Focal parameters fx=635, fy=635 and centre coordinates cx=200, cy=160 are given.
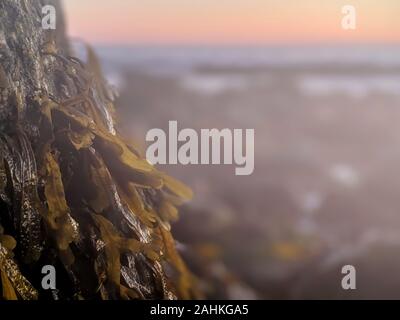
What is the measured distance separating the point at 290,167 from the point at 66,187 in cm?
141

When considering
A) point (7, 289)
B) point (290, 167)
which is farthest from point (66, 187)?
point (290, 167)

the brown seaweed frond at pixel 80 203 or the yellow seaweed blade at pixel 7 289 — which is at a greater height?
the brown seaweed frond at pixel 80 203

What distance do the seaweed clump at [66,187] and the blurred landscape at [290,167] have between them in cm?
66

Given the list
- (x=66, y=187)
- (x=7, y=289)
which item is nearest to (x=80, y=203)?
(x=66, y=187)

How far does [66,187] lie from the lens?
886 mm

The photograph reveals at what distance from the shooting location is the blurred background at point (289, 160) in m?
Answer: 1.71

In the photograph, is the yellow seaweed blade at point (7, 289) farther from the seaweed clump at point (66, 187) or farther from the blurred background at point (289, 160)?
the blurred background at point (289, 160)

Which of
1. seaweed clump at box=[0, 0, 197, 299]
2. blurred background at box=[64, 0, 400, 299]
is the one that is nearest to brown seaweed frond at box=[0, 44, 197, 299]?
seaweed clump at box=[0, 0, 197, 299]

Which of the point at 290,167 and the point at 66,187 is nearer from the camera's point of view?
the point at 66,187

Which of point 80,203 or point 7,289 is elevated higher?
point 80,203

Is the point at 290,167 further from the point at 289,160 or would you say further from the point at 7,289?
the point at 7,289

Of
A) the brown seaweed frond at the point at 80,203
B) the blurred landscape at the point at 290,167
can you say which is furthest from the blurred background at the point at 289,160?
the brown seaweed frond at the point at 80,203

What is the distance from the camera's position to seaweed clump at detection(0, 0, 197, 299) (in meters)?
0.86

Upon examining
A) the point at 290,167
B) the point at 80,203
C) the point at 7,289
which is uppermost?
the point at 290,167
